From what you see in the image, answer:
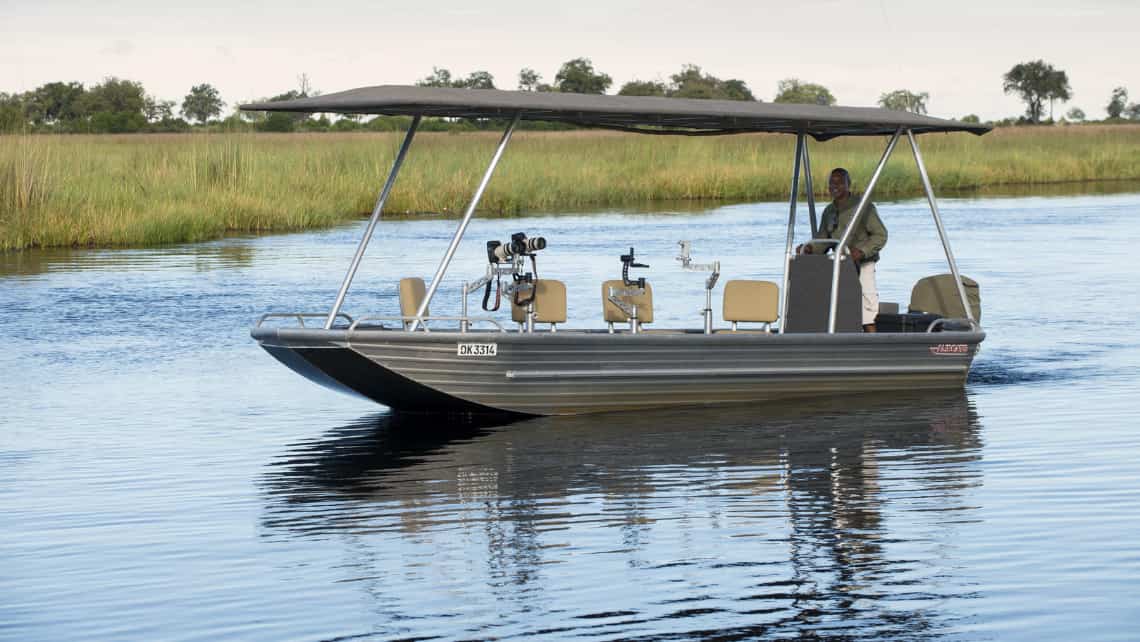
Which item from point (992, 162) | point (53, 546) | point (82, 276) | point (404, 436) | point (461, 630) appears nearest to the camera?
point (461, 630)

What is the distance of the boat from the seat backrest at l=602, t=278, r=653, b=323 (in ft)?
0.05

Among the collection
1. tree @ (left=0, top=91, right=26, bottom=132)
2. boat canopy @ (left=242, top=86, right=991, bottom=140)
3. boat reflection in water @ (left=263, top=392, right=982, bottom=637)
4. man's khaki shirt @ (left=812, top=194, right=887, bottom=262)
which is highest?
tree @ (left=0, top=91, right=26, bottom=132)

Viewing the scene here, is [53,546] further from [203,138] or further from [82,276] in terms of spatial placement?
[203,138]

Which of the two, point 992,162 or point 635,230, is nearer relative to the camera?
point 635,230

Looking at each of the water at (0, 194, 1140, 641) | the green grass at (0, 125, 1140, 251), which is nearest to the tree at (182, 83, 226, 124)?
the green grass at (0, 125, 1140, 251)

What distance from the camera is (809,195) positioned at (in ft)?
43.7

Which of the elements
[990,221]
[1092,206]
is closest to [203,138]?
[990,221]

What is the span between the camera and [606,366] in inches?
452

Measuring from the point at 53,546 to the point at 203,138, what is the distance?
26.0m

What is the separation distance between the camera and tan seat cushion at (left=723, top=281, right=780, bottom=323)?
1221cm

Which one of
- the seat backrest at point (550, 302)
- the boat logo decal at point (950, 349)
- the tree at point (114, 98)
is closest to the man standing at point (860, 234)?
the boat logo decal at point (950, 349)

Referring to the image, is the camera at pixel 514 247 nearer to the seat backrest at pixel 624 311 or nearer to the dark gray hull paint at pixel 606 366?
the dark gray hull paint at pixel 606 366

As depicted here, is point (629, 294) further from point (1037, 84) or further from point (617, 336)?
point (1037, 84)

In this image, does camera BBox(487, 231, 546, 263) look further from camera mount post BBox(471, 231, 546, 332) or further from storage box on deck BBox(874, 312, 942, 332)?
storage box on deck BBox(874, 312, 942, 332)
